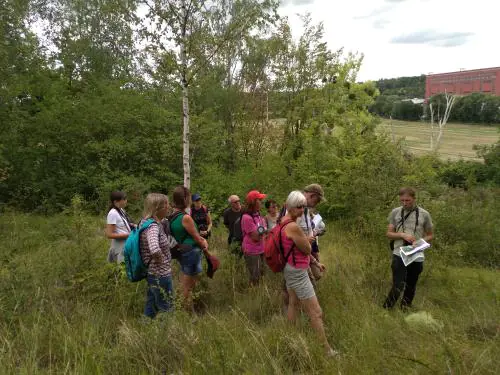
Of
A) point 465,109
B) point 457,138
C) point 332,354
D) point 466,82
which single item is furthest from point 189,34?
point 466,82

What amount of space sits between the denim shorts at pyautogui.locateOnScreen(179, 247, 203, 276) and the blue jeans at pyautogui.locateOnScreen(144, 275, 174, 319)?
59cm

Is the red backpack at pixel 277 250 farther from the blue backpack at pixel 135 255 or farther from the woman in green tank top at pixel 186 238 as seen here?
the blue backpack at pixel 135 255

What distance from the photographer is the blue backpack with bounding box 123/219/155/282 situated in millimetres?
3637

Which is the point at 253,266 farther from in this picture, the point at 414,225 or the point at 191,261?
the point at 414,225

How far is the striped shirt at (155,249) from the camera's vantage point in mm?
3562

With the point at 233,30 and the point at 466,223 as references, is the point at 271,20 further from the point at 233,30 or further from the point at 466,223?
the point at 466,223

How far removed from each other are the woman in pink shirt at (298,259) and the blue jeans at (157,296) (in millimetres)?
1227

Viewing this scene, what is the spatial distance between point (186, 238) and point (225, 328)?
136cm

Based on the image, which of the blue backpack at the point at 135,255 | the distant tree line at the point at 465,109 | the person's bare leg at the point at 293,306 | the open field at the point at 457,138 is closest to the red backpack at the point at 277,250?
the person's bare leg at the point at 293,306

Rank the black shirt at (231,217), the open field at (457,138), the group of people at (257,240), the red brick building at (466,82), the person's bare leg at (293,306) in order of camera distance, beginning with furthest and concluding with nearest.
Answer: the red brick building at (466,82), the open field at (457,138), the black shirt at (231,217), the person's bare leg at (293,306), the group of people at (257,240)

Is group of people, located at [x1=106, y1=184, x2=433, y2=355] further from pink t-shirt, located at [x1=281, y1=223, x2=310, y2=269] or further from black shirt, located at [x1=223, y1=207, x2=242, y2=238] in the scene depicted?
black shirt, located at [x1=223, y1=207, x2=242, y2=238]

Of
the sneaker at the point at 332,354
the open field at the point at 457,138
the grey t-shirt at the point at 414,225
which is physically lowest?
the open field at the point at 457,138

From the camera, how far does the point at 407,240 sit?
4.59 m

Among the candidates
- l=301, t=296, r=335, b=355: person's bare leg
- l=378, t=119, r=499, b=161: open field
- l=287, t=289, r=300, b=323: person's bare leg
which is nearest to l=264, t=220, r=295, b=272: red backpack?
l=287, t=289, r=300, b=323: person's bare leg
